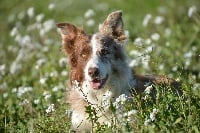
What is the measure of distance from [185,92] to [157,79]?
1774 mm

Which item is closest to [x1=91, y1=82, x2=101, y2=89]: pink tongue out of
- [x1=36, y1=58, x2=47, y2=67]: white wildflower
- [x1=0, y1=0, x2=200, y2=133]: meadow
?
[x1=0, y1=0, x2=200, y2=133]: meadow

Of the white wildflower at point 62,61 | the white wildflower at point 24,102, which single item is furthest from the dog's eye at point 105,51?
the white wildflower at point 62,61

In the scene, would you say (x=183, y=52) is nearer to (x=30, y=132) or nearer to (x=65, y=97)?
(x=65, y=97)

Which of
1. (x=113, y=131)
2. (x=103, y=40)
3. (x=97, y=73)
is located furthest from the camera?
(x=103, y=40)

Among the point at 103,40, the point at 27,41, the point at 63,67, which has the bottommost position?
the point at 103,40

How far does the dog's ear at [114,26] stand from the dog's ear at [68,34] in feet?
1.12

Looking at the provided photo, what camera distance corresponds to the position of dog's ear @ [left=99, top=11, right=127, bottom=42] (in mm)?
8727

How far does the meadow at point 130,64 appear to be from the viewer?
7066 millimetres

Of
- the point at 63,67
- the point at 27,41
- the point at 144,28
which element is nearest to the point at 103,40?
the point at 63,67

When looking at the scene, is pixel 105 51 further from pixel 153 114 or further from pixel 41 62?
pixel 41 62

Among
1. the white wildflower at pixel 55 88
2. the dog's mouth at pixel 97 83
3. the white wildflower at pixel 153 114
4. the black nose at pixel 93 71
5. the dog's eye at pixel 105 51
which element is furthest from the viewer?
the white wildflower at pixel 55 88

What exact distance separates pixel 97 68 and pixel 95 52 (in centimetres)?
34

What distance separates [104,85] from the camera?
815 cm

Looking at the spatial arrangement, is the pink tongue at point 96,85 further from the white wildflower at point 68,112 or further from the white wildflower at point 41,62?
the white wildflower at point 41,62
